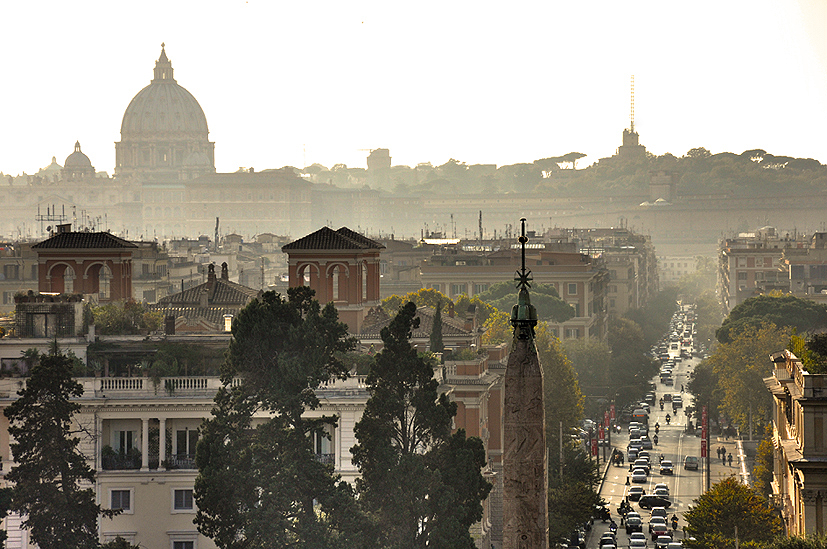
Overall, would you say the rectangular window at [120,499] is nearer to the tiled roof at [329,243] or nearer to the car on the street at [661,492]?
the tiled roof at [329,243]

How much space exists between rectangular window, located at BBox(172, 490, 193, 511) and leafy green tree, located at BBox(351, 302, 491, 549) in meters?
4.96

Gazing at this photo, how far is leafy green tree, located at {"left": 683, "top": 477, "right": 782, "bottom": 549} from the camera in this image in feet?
107

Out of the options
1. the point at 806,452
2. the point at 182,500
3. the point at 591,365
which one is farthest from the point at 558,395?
the point at 591,365

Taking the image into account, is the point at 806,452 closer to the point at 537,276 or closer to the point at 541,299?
the point at 541,299

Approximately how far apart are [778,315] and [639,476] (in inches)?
706

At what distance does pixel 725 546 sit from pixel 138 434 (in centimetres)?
1081

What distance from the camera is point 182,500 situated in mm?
29297

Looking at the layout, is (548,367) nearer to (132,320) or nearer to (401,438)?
(132,320)

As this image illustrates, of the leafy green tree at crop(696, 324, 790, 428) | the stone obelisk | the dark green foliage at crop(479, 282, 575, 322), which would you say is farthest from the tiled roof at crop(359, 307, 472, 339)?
the dark green foliage at crop(479, 282, 575, 322)

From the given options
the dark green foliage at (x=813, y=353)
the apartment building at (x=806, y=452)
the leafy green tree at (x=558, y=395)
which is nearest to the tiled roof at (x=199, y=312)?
the leafy green tree at (x=558, y=395)

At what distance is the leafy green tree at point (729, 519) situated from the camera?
32.5 m

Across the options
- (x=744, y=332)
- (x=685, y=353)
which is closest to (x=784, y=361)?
(x=744, y=332)

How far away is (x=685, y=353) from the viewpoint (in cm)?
9775

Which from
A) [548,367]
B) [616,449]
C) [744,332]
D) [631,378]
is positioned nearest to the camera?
[548,367]
